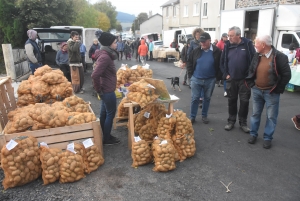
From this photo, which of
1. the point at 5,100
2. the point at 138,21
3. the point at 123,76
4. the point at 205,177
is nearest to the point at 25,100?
the point at 5,100

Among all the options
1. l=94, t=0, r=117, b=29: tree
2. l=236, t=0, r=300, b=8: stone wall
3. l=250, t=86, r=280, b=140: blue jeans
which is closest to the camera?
l=250, t=86, r=280, b=140: blue jeans

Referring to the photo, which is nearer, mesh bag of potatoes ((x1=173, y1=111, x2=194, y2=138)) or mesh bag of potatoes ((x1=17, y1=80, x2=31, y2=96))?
mesh bag of potatoes ((x1=173, y1=111, x2=194, y2=138))

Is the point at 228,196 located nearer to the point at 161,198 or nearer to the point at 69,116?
the point at 161,198

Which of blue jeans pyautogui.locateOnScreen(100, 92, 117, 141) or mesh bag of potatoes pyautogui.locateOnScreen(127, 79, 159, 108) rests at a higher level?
mesh bag of potatoes pyautogui.locateOnScreen(127, 79, 159, 108)

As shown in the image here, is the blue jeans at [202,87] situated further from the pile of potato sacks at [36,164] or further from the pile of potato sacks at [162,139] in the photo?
the pile of potato sacks at [36,164]

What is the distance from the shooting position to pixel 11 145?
3.31 meters

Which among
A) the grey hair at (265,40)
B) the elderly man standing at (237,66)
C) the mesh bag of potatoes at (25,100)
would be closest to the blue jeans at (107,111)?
the mesh bag of potatoes at (25,100)

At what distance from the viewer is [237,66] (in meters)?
4.84

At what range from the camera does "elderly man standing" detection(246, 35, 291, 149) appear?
4.09 m

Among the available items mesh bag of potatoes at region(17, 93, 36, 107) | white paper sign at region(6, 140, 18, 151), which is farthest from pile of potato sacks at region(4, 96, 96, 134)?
mesh bag of potatoes at region(17, 93, 36, 107)

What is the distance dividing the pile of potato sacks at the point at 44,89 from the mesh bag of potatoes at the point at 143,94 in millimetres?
1637

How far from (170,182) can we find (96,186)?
3.34ft

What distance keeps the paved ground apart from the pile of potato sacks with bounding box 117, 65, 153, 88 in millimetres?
1146

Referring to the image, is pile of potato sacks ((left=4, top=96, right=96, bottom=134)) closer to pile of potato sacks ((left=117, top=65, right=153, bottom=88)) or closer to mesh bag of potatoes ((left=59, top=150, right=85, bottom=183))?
mesh bag of potatoes ((left=59, top=150, right=85, bottom=183))
